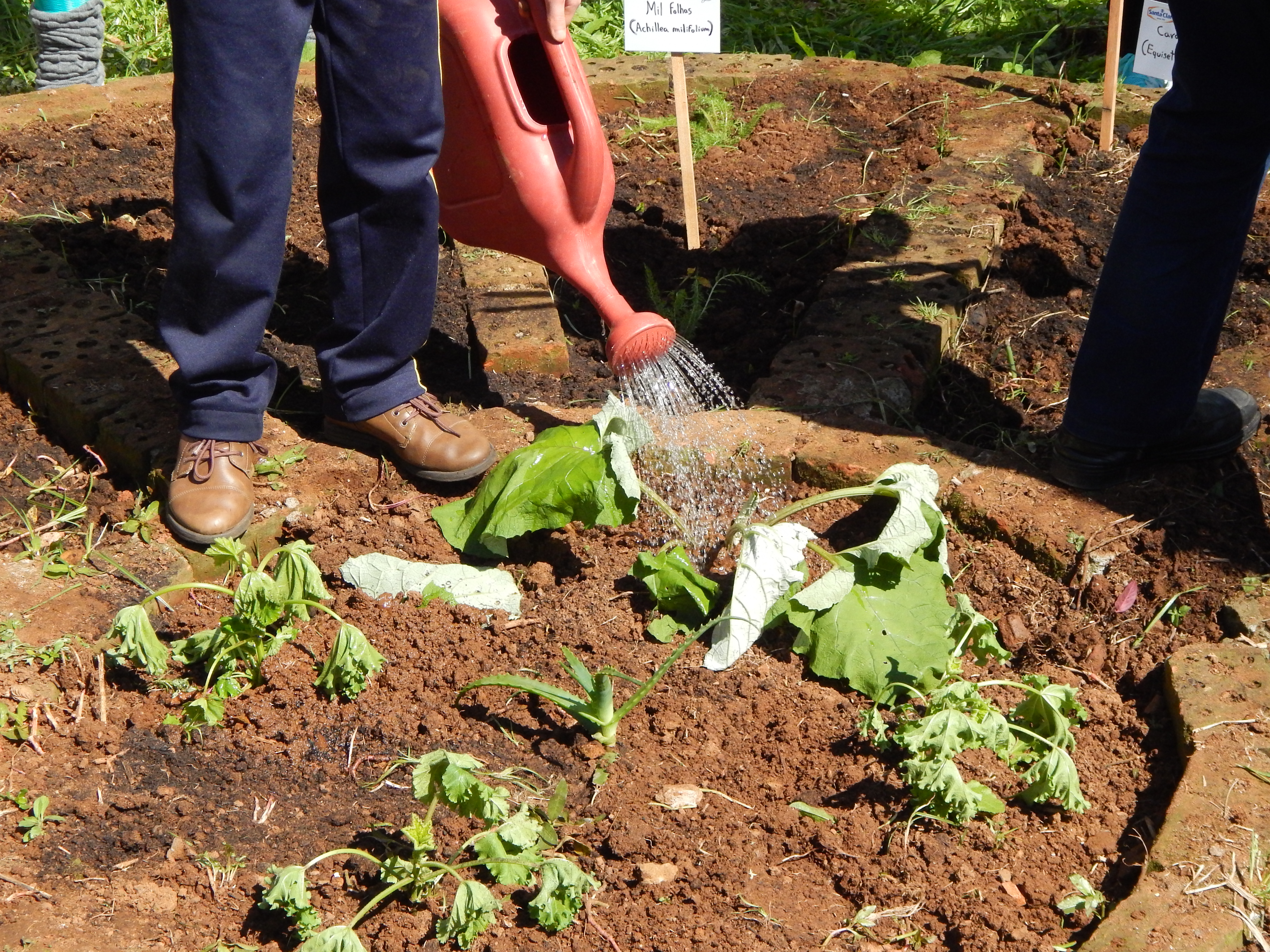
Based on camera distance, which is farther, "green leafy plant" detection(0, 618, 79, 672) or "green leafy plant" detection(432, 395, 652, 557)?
"green leafy plant" detection(432, 395, 652, 557)

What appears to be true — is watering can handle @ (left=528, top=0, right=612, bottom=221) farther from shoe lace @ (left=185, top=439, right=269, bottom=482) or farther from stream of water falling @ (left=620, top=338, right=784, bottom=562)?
shoe lace @ (left=185, top=439, right=269, bottom=482)

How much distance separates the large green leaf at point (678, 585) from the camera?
7.08 feet

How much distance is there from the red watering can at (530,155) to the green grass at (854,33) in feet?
8.98

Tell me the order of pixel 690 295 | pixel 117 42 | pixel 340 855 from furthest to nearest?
pixel 117 42 < pixel 690 295 < pixel 340 855

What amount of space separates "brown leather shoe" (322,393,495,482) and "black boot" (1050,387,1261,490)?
3.88ft

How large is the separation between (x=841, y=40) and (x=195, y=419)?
3902mm

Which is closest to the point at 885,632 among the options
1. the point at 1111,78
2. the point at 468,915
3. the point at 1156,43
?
the point at 468,915

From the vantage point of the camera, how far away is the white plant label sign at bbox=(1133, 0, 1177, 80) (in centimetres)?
381

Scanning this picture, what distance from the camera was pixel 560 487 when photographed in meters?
2.21

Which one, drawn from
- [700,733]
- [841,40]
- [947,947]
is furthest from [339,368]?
[841,40]

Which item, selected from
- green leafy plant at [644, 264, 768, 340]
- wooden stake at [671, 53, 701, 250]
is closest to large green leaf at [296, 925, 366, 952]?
green leafy plant at [644, 264, 768, 340]

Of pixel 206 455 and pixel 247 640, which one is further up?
pixel 206 455

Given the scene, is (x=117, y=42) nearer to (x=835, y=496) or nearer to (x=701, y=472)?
(x=701, y=472)

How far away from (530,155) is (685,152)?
3.43 ft
